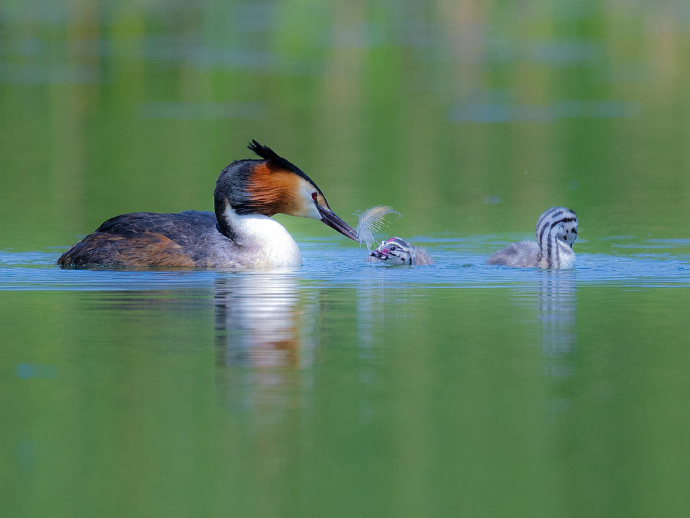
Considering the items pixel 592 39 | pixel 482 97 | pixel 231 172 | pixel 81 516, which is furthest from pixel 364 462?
pixel 592 39

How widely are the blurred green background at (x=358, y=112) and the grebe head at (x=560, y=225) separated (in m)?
1.12

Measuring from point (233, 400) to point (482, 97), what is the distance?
1971cm

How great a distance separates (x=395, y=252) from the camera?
505 inches

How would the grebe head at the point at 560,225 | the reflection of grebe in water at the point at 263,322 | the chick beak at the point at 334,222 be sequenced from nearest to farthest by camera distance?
the reflection of grebe in water at the point at 263,322 → the grebe head at the point at 560,225 → the chick beak at the point at 334,222

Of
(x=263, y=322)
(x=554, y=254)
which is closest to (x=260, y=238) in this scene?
(x=554, y=254)

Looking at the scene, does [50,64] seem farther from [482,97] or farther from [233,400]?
[233,400]

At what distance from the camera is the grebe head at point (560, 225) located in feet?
42.4

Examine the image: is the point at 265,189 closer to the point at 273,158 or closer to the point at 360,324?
the point at 273,158

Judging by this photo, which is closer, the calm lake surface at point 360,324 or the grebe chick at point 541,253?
the calm lake surface at point 360,324

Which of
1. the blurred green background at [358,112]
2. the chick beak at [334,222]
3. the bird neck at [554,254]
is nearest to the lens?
the bird neck at [554,254]

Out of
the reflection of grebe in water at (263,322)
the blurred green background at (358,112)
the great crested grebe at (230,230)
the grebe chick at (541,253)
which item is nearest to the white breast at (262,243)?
the great crested grebe at (230,230)

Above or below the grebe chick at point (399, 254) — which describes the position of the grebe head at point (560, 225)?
above

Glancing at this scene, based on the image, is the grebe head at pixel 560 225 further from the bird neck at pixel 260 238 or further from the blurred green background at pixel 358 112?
the bird neck at pixel 260 238

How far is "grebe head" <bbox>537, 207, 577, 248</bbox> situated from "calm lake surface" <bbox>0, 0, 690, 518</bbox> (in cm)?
42
